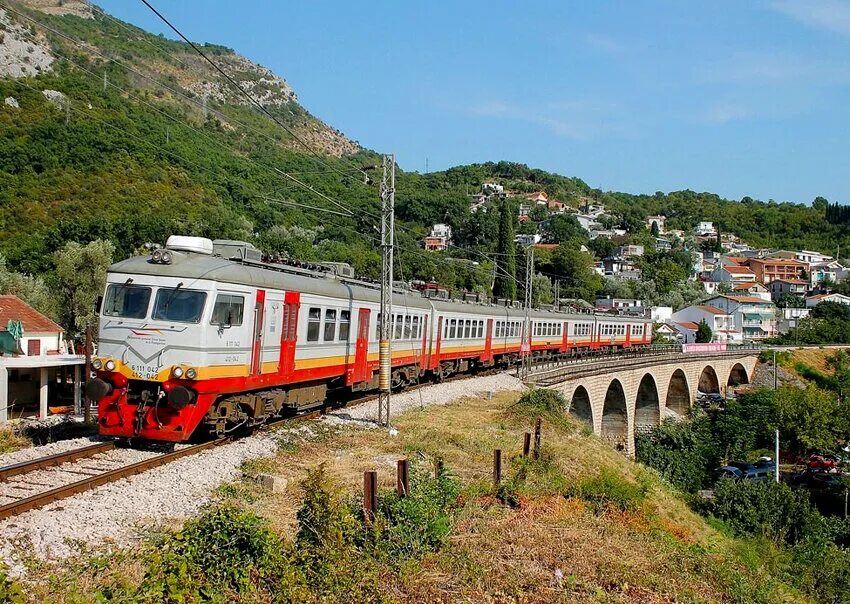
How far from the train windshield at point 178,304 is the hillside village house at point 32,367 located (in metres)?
4.90

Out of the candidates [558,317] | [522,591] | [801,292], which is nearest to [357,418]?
[522,591]

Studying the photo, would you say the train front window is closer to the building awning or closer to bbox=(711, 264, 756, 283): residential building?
the building awning

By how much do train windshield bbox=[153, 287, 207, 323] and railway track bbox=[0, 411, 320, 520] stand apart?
1955 mm

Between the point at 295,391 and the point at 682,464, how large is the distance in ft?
112

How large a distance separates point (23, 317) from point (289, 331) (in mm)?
13383

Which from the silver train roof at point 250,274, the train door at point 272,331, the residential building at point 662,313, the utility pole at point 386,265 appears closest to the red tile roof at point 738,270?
the residential building at point 662,313

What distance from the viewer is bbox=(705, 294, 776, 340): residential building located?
9462 cm

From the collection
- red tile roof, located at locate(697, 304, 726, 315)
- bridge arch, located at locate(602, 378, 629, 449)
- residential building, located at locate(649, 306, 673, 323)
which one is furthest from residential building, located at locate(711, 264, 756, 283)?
bridge arch, located at locate(602, 378, 629, 449)

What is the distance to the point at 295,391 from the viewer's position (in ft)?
48.4

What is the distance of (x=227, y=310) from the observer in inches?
464

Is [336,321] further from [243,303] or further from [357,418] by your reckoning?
[243,303]

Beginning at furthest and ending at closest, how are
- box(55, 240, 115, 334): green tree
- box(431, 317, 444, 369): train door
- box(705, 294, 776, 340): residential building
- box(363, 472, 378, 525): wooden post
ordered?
box(705, 294, 776, 340): residential building < box(55, 240, 115, 334): green tree < box(431, 317, 444, 369): train door < box(363, 472, 378, 525): wooden post

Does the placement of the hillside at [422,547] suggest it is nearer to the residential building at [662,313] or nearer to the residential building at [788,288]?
the residential building at [662,313]

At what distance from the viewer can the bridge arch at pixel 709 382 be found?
6207cm
